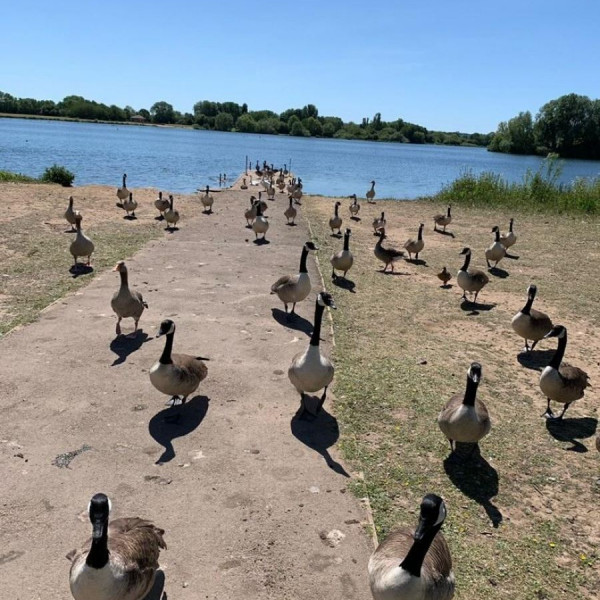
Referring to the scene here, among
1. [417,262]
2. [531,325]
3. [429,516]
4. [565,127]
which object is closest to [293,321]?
[531,325]

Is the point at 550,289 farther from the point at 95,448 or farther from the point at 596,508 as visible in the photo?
the point at 95,448

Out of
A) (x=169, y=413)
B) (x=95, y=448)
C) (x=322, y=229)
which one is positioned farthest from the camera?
(x=322, y=229)

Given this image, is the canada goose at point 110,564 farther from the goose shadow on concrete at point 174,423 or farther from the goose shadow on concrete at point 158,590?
the goose shadow on concrete at point 174,423

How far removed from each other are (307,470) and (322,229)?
18.1m

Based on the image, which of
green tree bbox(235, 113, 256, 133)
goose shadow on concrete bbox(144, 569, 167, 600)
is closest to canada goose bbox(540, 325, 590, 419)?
goose shadow on concrete bbox(144, 569, 167, 600)

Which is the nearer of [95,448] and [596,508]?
[596,508]

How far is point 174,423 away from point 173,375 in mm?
682

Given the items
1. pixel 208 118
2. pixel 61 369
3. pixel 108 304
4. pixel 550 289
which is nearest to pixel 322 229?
pixel 550 289

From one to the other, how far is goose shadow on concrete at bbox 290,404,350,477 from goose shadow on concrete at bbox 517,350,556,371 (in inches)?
188

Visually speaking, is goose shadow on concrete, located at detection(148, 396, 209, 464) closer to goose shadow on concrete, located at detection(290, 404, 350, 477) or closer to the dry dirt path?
the dry dirt path

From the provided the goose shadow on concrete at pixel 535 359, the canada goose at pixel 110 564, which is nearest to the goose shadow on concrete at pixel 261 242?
the goose shadow on concrete at pixel 535 359

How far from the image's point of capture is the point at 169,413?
7602 millimetres

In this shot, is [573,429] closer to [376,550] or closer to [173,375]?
[376,550]

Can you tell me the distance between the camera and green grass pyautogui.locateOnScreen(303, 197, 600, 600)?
17.9ft
